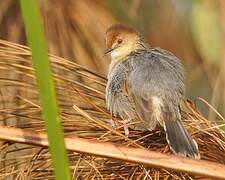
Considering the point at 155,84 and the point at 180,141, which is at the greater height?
the point at 155,84

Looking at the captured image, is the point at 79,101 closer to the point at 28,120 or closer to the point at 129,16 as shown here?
the point at 28,120

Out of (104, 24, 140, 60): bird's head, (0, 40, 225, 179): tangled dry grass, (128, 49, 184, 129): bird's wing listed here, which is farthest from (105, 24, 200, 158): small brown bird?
(0, 40, 225, 179): tangled dry grass

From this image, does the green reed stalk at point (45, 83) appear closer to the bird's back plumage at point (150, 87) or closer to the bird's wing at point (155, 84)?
the bird's back plumage at point (150, 87)

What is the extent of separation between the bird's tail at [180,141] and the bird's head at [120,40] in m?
0.58

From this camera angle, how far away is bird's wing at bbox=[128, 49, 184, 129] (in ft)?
7.40

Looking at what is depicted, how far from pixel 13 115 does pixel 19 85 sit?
158 mm

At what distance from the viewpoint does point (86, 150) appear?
1.39 metres

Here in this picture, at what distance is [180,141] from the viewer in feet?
5.83

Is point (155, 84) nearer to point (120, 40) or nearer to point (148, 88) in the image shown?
point (148, 88)

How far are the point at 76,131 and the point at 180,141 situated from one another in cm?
28

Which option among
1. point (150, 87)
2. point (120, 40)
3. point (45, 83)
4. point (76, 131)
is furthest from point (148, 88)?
point (45, 83)

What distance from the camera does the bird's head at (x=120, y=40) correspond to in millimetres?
2574

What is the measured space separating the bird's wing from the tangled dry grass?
1.19 ft

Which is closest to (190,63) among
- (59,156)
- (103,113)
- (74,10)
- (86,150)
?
(74,10)
